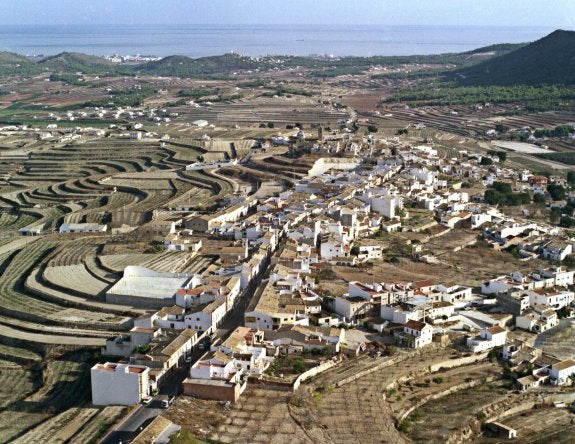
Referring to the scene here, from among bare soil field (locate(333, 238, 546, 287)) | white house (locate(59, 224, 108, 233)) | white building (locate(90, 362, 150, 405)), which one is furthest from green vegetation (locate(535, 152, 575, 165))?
white building (locate(90, 362, 150, 405))

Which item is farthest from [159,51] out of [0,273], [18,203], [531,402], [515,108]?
[531,402]

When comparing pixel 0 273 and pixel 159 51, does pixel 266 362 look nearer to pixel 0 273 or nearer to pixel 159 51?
pixel 0 273

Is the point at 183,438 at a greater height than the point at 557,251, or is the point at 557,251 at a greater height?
the point at 183,438

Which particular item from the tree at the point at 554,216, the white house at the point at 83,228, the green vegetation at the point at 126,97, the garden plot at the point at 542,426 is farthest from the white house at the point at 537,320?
the green vegetation at the point at 126,97

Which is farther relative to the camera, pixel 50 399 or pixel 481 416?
pixel 50 399

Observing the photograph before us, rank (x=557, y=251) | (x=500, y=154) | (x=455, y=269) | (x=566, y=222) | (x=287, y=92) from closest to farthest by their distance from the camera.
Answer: (x=455, y=269) → (x=557, y=251) → (x=566, y=222) → (x=500, y=154) → (x=287, y=92)

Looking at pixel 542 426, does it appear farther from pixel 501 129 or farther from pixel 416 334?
pixel 501 129

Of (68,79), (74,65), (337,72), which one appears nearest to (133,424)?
(68,79)
